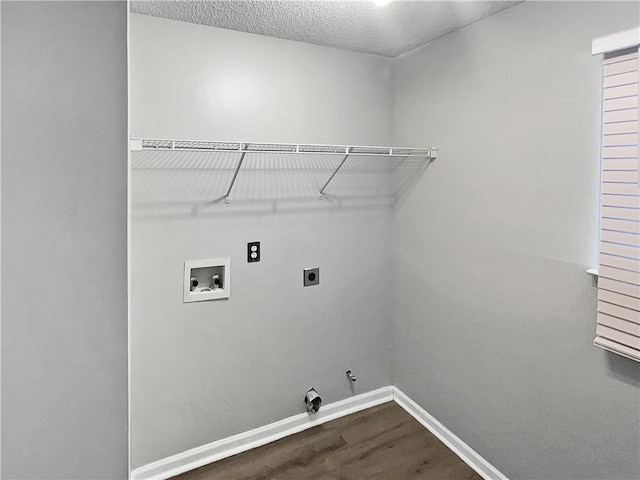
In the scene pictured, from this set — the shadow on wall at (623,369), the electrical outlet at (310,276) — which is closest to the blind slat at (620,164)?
the shadow on wall at (623,369)

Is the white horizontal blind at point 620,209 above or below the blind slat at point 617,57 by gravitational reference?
below

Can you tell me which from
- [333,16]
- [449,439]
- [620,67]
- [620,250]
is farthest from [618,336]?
[333,16]

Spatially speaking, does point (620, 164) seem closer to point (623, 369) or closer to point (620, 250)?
point (620, 250)

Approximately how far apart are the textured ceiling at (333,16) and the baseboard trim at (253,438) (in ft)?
7.28

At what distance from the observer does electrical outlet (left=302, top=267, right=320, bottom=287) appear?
2.18 m

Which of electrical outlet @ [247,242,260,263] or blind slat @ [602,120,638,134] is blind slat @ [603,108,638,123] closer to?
blind slat @ [602,120,638,134]

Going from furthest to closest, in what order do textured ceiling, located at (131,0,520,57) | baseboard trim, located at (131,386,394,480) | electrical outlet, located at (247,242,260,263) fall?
electrical outlet, located at (247,242,260,263)
baseboard trim, located at (131,386,394,480)
textured ceiling, located at (131,0,520,57)

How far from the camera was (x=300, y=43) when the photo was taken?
205cm

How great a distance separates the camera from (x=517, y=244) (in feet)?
5.49

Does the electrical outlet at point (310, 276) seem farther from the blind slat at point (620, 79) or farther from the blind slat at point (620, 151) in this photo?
the blind slat at point (620, 79)

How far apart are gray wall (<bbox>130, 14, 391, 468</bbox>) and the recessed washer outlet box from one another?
0.04 meters

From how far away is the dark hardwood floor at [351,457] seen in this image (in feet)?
6.15

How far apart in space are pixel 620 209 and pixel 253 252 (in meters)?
1.63

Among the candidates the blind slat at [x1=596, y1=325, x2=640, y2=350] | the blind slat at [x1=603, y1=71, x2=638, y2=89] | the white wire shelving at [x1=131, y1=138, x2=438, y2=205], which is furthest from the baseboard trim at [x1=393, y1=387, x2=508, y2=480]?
the blind slat at [x1=603, y1=71, x2=638, y2=89]
